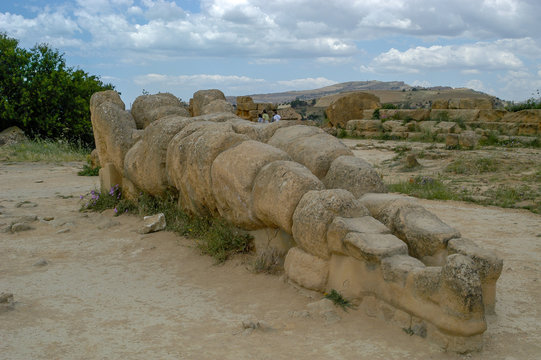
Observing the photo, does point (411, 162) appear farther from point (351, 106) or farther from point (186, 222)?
point (351, 106)

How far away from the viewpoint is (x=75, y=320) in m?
3.95

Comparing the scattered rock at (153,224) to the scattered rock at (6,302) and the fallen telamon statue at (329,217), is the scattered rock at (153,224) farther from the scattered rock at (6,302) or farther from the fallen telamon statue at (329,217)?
the scattered rock at (6,302)

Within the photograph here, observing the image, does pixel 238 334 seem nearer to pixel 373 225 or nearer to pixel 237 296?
pixel 237 296

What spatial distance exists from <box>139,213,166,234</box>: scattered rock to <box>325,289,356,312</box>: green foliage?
118 inches

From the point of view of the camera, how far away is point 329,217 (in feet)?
13.5

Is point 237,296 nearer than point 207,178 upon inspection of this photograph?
Yes

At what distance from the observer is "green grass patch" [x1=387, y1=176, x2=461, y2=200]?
29.1ft

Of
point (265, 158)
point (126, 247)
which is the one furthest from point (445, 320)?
point (126, 247)

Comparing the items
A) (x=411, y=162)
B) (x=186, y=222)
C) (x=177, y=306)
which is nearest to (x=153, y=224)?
(x=186, y=222)

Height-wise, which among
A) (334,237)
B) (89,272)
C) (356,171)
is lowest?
(89,272)

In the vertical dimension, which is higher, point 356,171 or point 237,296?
point 356,171

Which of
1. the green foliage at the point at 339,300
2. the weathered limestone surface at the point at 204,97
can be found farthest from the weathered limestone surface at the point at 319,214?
the weathered limestone surface at the point at 204,97

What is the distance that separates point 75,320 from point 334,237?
6.93 feet

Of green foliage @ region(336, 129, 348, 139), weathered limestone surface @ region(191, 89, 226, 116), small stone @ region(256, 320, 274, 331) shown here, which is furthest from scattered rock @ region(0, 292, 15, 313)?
green foliage @ region(336, 129, 348, 139)
